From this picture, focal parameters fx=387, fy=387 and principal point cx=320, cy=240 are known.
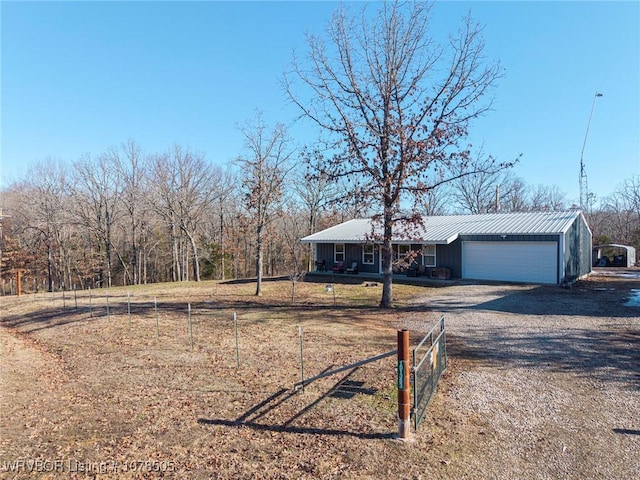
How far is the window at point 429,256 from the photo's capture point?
72.3 feet

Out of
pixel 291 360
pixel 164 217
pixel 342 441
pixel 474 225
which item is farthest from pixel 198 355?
pixel 164 217

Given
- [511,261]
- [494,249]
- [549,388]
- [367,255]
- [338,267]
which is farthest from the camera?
[338,267]

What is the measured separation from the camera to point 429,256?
22.2 m

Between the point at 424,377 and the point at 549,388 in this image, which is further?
the point at 549,388

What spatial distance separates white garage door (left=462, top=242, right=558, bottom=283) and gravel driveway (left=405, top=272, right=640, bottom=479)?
5.89 meters

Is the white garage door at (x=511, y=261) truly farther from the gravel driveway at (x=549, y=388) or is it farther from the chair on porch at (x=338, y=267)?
the chair on porch at (x=338, y=267)

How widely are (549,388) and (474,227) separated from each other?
17037 millimetres

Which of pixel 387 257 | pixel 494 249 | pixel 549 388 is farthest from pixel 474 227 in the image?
pixel 549 388

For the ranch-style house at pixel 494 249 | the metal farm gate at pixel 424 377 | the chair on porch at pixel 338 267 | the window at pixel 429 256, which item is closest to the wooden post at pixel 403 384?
the metal farm gate at pixel 424 377

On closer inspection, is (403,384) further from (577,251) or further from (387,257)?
(577,251)

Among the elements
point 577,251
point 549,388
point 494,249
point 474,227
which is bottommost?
point 549,388

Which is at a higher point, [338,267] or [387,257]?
[387,257]

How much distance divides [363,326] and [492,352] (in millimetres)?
3539

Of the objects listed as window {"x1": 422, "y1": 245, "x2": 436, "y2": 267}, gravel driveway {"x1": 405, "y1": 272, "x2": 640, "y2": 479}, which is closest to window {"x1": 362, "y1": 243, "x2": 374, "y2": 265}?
window {"x1": 422, "y1": 245, "x2": 436, "y2": 267}
